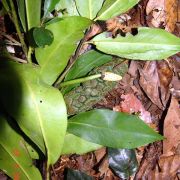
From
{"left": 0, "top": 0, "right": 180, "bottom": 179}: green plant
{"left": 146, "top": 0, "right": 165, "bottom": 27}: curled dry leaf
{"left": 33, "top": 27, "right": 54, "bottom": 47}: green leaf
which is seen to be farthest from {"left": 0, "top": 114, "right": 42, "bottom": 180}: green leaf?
{"left": 146, "top": 0, "right": 165, "bottom": 27}: curled dry leaf

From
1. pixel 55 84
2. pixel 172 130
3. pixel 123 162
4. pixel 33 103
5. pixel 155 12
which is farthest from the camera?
pixel 155 12

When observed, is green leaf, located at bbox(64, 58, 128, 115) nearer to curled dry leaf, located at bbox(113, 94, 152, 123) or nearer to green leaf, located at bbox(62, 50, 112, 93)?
green leaf, located at bbox(62, 50, 112, 93)

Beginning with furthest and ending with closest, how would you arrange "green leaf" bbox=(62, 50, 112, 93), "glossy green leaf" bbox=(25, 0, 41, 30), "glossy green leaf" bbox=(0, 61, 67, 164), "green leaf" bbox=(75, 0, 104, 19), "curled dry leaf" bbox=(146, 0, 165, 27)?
1. "curled dry leaf" bbox=(146, 0, 165, 27)
2. "green leaf" bbox=(62, 50, 112, 93)
3. "green leaf" bbox=(75, 0, 104, 19)
4. "glossy green leaf" bbox=(25, 0, 41, 30)
5. "glossy green leaf" bbox=(0, 61, 67, 164)

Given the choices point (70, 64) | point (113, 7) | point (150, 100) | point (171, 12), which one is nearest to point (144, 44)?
point (113, 7)

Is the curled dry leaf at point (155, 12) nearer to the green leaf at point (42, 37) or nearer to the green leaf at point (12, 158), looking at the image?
the green leaf at point (42, 37)

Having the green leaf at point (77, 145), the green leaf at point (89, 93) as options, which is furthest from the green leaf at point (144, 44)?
the green leaf at point (77, 145)

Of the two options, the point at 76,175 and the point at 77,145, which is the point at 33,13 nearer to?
the point at 77,145
